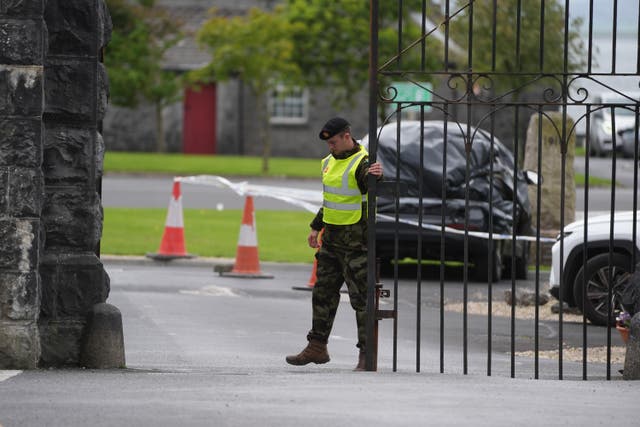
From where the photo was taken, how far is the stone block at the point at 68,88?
9047mm

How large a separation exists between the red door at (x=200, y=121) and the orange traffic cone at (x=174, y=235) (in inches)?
1193

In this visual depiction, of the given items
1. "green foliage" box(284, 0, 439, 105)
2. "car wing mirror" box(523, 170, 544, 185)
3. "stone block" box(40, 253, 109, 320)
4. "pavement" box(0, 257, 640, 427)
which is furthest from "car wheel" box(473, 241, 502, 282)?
"green foliage" box(284, 0, 439, 105)

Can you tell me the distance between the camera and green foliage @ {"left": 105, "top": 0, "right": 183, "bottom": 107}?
140 feet

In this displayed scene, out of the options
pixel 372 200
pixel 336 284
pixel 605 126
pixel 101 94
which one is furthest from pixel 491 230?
pixel 605 126

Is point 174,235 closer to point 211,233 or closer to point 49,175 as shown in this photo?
point 211,233

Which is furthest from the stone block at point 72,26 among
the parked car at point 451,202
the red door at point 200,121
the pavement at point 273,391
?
the red door at point 200,121

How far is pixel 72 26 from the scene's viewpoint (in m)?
9.03

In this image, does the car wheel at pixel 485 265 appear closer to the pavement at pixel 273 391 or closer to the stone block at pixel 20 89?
the pavement at pixel 273 391

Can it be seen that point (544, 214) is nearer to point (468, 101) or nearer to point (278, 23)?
point (468, 101)

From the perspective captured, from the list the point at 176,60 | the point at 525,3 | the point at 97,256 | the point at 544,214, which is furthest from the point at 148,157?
the point at 97,256

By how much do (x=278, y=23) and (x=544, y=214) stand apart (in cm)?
2053

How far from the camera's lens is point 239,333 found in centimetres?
1230

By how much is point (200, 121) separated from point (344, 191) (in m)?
39.3

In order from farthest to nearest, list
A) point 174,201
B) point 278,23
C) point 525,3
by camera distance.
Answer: point 278,23, point 525,3, point 174,201
